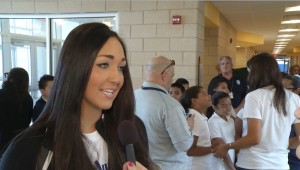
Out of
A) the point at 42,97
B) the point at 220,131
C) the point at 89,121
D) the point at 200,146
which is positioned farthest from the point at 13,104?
the point at 89,121

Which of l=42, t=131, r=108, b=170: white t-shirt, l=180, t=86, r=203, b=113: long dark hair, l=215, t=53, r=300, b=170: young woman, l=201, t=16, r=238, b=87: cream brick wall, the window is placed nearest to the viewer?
l=42, t=131, r=108, b=170: white t-shirt

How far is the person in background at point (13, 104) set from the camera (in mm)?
2822

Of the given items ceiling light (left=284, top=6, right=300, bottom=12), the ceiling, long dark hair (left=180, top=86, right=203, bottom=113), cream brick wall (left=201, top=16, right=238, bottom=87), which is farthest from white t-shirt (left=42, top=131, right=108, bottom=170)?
ceiling light (left=284, top=6, right=300, bottom=12)

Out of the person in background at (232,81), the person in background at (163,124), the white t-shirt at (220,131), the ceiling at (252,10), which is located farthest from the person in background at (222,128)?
the ceiling at (252,10)

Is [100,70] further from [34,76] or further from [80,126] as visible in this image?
[34,76]

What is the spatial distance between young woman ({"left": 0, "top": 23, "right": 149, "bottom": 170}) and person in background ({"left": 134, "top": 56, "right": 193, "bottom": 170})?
1.00 m

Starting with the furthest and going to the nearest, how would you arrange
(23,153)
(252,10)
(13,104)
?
(252,10) → (13,104) → (23,153)

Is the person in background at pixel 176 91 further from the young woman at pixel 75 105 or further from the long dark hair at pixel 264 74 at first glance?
the young woman at pixel 75 105

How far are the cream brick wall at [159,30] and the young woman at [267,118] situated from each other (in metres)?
2.25

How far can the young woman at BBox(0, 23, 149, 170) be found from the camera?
0.87 meters

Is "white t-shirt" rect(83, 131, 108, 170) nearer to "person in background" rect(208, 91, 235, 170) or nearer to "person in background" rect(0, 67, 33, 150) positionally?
"person in background" rect(208, 91, 235, 170)

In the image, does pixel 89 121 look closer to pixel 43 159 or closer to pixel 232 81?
pixel 43 159

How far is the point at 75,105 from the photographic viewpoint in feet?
3.02

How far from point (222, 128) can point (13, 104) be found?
1877 mm
